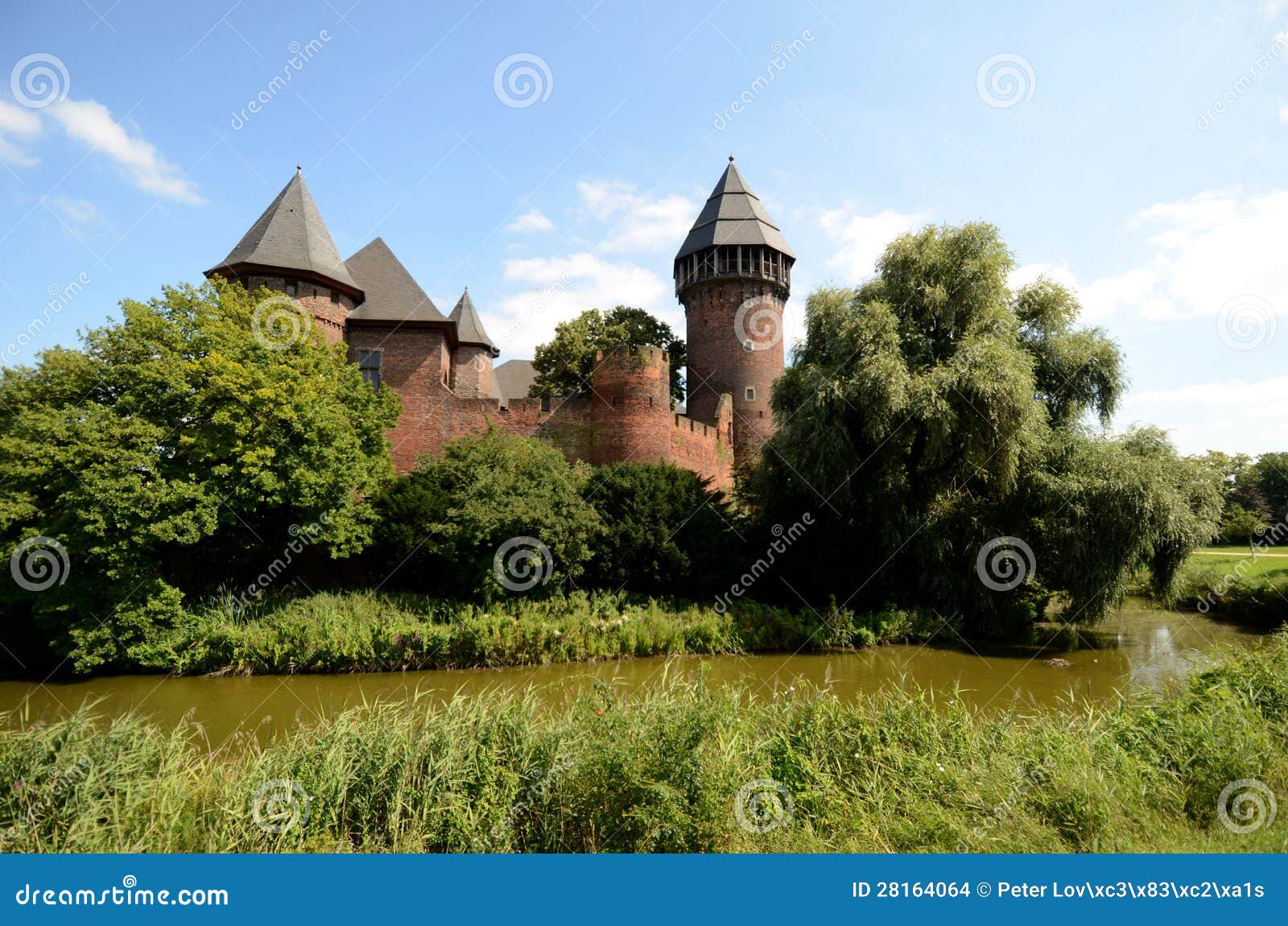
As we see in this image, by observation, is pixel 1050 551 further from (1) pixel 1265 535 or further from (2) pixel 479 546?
(1) pixel 1265 535

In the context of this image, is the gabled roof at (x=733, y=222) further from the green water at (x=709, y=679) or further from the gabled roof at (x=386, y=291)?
the green water at (x=709, y=679)

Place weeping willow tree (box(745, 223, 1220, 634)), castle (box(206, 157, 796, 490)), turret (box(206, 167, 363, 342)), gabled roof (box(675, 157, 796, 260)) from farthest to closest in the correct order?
gabled roof (box(675, 157, 796, 260))
castle (box(206, 157, 796, 490))
turret (box(206, 167, 363, 342))
weeping willow tree (box(745, 223, 1220, 634))

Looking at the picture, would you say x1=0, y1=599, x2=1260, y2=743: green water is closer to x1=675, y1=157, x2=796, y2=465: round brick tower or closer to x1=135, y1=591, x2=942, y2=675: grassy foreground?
x1=135, y1=591, x2=942, y2=675: grassy foreground

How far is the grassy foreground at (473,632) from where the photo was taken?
539 inches

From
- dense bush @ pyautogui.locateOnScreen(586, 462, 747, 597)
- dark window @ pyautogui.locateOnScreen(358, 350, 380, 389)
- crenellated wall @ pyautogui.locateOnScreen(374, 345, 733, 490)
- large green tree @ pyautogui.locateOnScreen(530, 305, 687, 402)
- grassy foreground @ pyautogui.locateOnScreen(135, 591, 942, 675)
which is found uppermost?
large green tree @ pyautogui.locateOnScreen(530, 305, 687, 402)

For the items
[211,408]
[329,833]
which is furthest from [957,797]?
[211,408]

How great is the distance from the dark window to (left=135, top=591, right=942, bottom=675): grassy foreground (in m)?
8.35

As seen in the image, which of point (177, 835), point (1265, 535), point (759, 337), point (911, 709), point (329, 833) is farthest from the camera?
point (1265, 535)

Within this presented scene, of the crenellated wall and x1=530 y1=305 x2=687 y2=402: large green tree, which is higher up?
x1=530 y1=305 x2=687 y2=402: large green tree

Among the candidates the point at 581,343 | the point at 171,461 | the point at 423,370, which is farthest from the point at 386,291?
the point at 171,461

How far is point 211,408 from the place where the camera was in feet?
49.4

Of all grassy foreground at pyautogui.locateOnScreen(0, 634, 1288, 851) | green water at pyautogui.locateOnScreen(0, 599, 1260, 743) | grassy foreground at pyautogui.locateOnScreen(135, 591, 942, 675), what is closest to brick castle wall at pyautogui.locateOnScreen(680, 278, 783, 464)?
grassy foreground at pyautogui.locateOnScreen(135, 591, 942, 675)

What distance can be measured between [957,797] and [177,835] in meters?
5.36

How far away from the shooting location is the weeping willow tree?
1505cm
